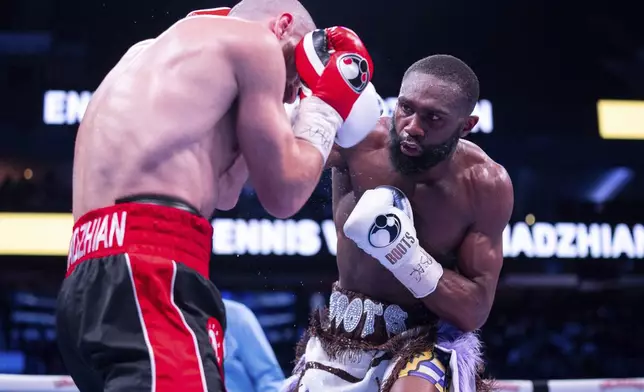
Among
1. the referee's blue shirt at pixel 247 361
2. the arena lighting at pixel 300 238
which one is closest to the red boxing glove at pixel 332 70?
the referee's blue shirt at pixel 247 361

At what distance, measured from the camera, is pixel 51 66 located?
209 inches

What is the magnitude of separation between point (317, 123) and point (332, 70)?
0.42 ft

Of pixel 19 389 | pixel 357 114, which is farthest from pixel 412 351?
pixel 19 389

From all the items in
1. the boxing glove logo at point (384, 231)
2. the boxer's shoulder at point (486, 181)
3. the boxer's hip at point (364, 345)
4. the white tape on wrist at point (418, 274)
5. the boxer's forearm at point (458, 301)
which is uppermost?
the boxer's shoulder at point (486, 181)

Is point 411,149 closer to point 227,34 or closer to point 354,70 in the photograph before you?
point 354,70

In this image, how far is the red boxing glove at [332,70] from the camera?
5.77ft

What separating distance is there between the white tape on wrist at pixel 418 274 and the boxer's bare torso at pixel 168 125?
78 centimetres

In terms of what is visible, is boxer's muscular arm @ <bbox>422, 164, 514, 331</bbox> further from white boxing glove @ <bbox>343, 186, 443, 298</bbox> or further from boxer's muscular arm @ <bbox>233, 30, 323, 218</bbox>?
boxer's muscular arm @ <bbox>233, 30, 323, 218</bbox>

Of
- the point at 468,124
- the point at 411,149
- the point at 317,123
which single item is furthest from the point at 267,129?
the point at 468,124

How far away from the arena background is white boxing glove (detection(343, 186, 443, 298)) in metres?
2.95

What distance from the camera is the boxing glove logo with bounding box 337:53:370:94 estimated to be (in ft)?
5.81

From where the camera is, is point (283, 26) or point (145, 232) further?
point (283, 26)

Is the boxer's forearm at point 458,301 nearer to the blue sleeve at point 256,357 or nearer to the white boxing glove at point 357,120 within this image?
the white boxing glove at point 357,120

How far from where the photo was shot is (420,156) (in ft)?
7.84
